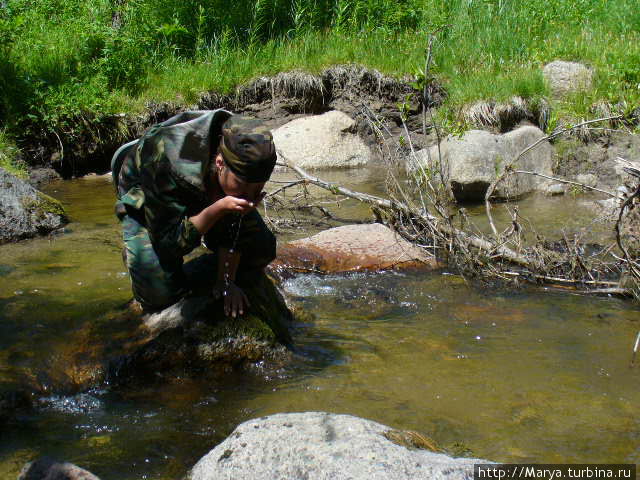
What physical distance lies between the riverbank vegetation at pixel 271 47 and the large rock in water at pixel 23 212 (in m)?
2.42

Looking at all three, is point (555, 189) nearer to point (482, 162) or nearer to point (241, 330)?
point (482, 162)

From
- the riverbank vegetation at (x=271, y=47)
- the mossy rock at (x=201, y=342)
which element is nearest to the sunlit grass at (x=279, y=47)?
the riverbank vegetation at (x=271, y=47)

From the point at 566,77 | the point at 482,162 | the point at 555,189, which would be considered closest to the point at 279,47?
the point at 566,77

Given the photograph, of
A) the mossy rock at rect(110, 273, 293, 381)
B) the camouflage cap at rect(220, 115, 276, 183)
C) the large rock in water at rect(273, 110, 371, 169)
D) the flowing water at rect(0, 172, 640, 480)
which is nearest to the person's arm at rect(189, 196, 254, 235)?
the camouflage cap at rect(220, 115, 276, 183)

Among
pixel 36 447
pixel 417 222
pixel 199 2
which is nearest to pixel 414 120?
pixel 199 2

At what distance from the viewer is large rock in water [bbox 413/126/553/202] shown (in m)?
8.20

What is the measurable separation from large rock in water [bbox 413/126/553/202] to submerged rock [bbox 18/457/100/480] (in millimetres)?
5711

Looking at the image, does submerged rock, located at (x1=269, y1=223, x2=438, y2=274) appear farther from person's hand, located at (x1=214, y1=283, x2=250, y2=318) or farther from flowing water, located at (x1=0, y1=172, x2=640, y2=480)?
person's hand, located at (x1=214, y1=283, x2=250, y2=318)

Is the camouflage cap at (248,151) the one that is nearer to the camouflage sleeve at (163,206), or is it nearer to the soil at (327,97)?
the camouflage sleeve at (163,206)

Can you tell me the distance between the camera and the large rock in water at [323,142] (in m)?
10.5

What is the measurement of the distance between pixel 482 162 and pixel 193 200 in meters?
5.21

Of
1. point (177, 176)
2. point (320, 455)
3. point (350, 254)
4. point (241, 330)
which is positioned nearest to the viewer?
point (320, 455)

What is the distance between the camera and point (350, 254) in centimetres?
620

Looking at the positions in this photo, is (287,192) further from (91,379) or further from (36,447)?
(36,447)
